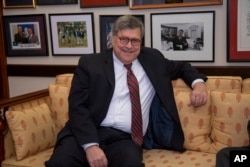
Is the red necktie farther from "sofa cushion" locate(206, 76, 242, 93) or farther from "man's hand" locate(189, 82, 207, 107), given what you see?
"sofa cushion" locate(206, 76, 242, 93)

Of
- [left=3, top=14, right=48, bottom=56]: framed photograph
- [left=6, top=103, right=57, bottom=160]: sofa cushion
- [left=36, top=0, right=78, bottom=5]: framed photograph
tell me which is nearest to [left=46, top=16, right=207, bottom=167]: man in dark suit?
[left=6, top=103, right=57, bottom=160]: sofa cushion

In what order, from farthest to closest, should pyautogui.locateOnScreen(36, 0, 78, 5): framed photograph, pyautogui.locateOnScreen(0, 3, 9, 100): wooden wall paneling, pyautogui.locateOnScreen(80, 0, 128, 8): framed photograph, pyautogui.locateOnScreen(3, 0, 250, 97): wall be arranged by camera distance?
1. pyautogui.locateOnScreen(0, 3, 9, 100): wooden wall paneling
2. pyautogui.locateOnScreen(36, 0, 78, 5): framed photograph
3. pyautogui.locateOnScreen(80, 0, 128, 8): framed photograph
4. pyautogui.locateOnScreen(3, 0, 250, 97): wall

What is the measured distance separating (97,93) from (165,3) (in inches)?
38.4

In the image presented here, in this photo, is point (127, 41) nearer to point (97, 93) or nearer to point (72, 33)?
point (97, 93)

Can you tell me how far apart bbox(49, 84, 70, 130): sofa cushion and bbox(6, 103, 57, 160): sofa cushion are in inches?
2.8

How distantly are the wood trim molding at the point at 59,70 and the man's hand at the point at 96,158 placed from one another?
1113 millimetres

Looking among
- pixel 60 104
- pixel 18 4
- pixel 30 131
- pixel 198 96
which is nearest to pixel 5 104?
pixel 30 131

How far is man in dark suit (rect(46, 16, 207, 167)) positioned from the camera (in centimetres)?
199

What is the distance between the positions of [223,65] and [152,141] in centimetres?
83

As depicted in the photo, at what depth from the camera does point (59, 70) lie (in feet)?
10.0

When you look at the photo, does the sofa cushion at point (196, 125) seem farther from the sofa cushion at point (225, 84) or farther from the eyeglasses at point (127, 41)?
the eyeglasses at point (127, 41)

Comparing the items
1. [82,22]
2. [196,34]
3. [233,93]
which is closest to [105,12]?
[82,22]

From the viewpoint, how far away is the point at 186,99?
2238 millimetres

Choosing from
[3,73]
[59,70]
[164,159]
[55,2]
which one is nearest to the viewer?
[164,159]
